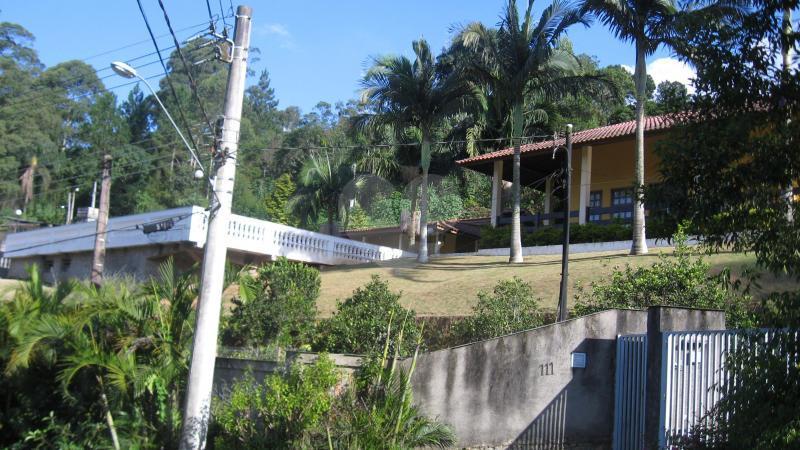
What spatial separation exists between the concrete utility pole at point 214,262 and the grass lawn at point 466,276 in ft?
30.3

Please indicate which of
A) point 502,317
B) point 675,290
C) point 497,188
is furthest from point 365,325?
point 497,188

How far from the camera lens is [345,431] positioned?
34.5 feet

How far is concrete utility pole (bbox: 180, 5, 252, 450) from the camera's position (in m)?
10.9

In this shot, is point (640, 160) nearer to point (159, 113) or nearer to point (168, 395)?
point (168, 395)

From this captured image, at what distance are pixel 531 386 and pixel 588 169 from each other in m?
→ 19.1

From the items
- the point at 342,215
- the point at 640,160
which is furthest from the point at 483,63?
the point at 342,215

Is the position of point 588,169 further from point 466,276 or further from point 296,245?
point 296,245

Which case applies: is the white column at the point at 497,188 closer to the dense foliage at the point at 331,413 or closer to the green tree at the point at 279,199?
the green tree at the point at 279,199

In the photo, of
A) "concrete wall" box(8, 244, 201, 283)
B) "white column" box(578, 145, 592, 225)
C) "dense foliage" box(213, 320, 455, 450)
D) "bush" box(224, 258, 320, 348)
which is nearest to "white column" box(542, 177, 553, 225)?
"white column" box(578, 145, 592, 225)

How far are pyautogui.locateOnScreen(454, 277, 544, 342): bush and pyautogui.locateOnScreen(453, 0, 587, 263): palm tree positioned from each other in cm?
1024

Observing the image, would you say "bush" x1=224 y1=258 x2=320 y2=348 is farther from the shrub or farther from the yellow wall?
the yellow wall

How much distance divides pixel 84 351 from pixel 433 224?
86.4 ft

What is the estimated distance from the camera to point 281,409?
34.8ft

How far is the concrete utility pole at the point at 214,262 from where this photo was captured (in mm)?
10906
